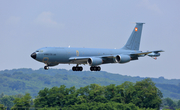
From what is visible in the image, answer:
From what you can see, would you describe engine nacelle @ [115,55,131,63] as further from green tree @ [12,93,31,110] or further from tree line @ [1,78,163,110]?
green tree @ [12,93,31,110]

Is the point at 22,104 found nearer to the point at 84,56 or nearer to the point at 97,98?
the point at 97,98

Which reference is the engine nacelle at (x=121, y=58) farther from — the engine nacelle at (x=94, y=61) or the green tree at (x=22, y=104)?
the green tree at (x=22, y=104)

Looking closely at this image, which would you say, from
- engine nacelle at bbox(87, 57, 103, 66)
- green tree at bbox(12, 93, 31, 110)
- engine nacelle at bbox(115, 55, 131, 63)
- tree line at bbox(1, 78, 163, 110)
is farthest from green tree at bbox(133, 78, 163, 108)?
engine nacelle at bbox(87, 57, 103, 66)

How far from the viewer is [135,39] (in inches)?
4190

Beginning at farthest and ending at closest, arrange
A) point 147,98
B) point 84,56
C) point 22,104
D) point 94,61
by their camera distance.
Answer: point 147,98 → point 22,104 → point 84,56 → point 94,61

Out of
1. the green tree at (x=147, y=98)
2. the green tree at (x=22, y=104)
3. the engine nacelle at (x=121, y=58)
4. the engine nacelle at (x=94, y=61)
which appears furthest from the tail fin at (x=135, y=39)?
the green tree at (x=147, y=98)

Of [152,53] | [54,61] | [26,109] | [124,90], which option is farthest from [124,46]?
Result: [124,90]

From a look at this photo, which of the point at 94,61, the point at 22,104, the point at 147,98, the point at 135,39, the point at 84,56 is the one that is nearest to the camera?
the point at 94,61

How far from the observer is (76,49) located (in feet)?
299

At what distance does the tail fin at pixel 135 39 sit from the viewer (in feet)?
346

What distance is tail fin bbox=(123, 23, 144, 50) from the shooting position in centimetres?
10550

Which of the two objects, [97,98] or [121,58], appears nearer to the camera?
[121,58]

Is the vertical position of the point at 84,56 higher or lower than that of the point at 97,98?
higher

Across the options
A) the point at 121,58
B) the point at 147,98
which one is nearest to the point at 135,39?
the point at 121,58
